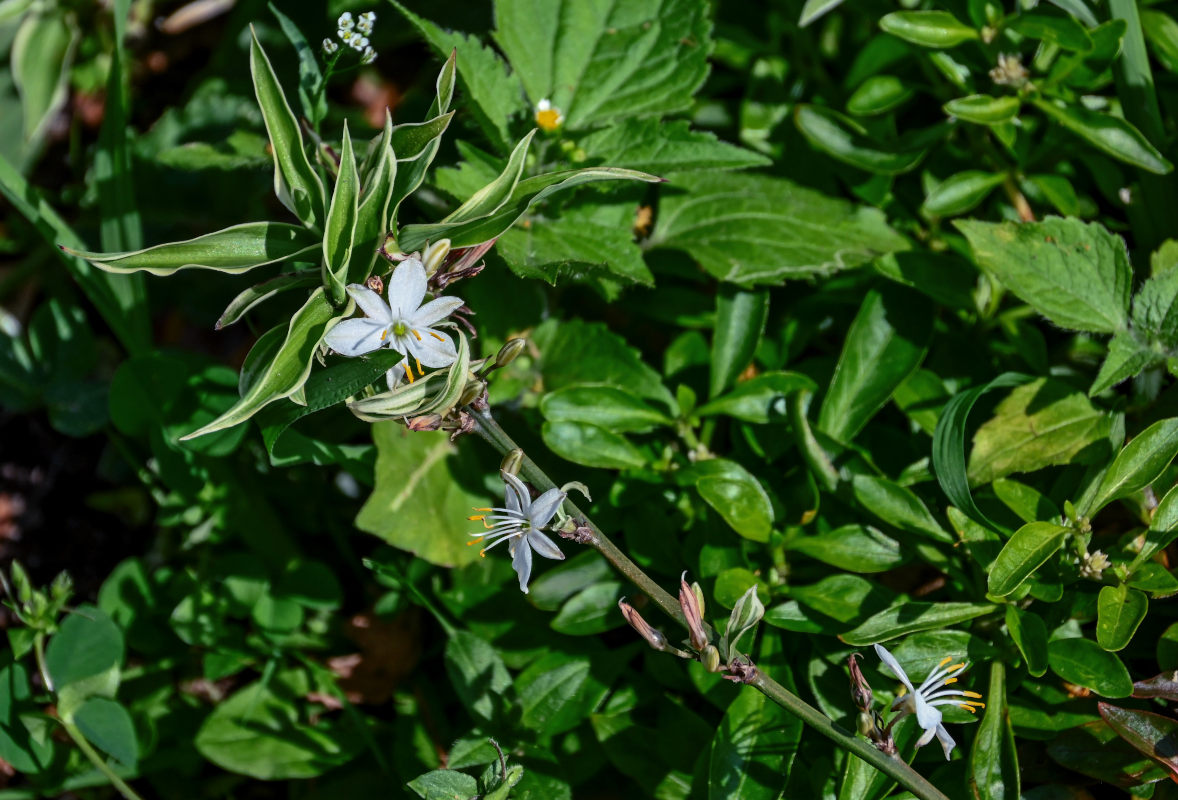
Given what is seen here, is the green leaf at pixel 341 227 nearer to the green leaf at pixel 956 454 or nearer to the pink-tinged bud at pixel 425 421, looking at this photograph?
the pink-tinged bud at pixel 425 421

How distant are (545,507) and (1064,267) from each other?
3.97 feet

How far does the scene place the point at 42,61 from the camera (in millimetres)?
3160

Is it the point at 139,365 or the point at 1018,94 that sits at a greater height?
the point at 1018,94

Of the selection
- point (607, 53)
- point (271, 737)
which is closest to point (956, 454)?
point (607, 53)

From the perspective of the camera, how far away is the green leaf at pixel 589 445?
1961 mm

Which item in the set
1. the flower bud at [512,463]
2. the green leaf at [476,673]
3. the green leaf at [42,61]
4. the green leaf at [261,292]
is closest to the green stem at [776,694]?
the flower bud at [512,463]

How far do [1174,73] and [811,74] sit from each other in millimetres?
836

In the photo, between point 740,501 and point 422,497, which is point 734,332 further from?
point 422,497

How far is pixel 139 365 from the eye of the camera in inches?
90.7

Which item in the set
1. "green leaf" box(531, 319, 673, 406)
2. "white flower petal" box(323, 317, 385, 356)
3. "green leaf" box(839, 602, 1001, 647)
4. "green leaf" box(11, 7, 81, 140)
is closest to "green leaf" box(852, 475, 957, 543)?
"green leaf" box(839, 602, 1001, 647)

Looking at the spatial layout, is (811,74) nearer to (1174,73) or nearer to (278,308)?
(1174,73)

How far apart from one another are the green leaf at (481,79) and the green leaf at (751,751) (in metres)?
1.25

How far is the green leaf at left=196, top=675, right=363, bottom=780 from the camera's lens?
7.13ft

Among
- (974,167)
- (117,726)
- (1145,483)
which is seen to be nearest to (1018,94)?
(974,167)
